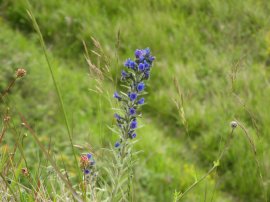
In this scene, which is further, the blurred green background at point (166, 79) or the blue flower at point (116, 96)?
the blurred green background at point (166, 79)

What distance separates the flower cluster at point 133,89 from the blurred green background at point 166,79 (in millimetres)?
2078

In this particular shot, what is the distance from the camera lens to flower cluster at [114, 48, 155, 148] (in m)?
1.97

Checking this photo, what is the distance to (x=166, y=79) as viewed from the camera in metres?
5.85

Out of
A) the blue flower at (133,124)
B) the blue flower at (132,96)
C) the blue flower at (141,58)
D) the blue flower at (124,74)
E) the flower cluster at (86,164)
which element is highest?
the blue flower at (141,58)

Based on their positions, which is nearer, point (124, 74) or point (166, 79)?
point (124, 74)

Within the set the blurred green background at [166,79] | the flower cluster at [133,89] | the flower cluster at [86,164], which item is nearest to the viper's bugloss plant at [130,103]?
the flower cluster at [133,89]

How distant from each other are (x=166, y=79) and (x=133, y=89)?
3.89 metres

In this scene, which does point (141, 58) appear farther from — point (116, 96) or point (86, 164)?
point (86, 164)

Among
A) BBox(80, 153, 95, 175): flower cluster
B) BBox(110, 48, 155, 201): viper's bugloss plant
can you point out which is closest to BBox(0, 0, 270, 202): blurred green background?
BBox(80, 153, 95, 175): flower cluster

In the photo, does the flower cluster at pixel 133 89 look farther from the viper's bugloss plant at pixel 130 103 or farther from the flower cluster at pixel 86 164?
the flower cluster at pixel 86 164

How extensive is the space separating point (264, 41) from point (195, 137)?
169 cm

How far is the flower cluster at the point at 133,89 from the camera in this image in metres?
1.97

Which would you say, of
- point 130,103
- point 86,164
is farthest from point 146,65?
point 86,164

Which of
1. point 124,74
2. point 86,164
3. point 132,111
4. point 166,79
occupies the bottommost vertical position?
point 166,79
